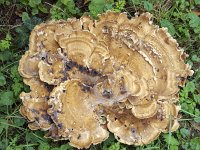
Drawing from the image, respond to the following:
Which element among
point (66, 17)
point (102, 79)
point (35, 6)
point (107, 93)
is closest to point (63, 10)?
point (66, 17)

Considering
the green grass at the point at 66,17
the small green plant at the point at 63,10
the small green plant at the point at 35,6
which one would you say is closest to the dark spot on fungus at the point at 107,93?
the green grass at the point at 66,17

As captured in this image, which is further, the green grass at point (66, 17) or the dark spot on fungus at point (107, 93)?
the green grass at point (66, 17)

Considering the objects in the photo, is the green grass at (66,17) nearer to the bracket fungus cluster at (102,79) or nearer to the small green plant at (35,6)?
the small green plant at (35,6)

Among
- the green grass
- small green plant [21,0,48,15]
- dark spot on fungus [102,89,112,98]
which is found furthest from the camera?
small green plant [21,0,48,15]

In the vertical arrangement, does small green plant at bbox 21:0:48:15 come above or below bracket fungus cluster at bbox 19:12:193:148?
above

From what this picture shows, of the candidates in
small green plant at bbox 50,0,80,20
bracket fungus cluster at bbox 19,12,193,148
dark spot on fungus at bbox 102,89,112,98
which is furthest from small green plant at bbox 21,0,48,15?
dark spot on fungus at bbox 102,89,112,98

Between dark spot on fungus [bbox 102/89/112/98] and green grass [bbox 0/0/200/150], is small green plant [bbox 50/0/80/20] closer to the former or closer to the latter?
green grass [bbox 0/0/200/150]
